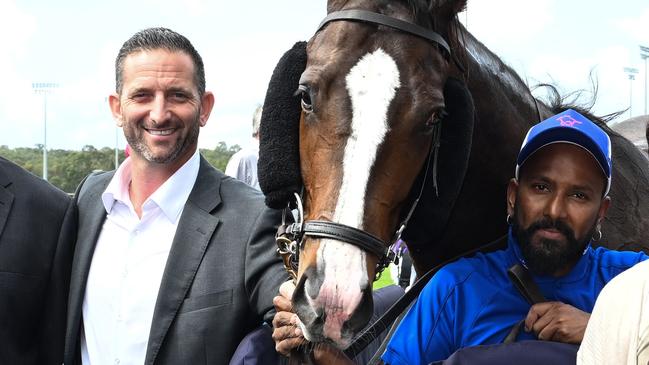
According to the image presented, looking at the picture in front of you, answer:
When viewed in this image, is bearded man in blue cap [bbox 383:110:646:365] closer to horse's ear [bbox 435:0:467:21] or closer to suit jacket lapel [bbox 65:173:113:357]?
horse's ear [bbox 435:0:467:21]

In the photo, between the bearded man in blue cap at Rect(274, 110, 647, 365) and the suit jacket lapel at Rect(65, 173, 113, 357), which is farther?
the suit jacket lapel at Rect(65, 173, 113, 357)

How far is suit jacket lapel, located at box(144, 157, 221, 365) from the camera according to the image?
2.35 m

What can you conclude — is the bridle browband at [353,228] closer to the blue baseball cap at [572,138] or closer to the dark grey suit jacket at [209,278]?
the dark grey suit jacket at [209,278]

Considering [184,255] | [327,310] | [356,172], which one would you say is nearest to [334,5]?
[356,172]

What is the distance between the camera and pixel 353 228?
203 centimetres

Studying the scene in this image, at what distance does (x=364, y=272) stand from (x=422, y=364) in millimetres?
333

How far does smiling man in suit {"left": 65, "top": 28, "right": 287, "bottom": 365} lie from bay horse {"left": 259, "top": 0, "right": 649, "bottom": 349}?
0.27 m

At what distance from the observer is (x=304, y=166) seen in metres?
2.30

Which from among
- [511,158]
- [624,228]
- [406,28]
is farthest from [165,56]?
[624,228]

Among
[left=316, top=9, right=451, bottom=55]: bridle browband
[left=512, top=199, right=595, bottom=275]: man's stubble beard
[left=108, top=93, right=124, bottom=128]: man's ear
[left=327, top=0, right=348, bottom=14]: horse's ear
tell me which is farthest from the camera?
[left=108, top=93, right=124, bottom=128]: man's ear

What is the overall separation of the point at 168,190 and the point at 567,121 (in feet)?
4.33

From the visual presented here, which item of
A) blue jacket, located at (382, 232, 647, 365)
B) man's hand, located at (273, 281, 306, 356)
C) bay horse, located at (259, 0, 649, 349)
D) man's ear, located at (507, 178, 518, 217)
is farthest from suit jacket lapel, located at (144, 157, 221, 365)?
man's ear, located at (507, 178, 518, 217)

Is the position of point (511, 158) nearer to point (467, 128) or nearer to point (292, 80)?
point (467, 128)

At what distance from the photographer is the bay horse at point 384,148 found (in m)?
1.99
